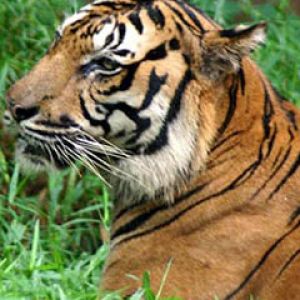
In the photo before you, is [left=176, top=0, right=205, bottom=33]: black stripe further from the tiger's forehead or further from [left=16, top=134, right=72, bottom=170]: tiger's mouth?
[left=16, top=134, right=72, bottom=170]: tiger's mouth

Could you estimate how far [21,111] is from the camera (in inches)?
202

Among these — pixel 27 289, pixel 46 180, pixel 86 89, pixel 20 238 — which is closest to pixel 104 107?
pixel 86 89

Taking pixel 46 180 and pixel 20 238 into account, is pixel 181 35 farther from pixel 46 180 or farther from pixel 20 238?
pixel 46 180

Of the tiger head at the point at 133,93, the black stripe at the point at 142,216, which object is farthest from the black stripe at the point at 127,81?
the black stripe at the point at 142,216

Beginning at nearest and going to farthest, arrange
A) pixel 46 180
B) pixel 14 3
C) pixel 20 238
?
pixel 20 238 → pixel 46 180 → pixel 14 3

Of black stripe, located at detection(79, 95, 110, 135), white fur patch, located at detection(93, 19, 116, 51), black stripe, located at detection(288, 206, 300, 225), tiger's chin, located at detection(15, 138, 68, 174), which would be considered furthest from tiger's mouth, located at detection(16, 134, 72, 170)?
black stripe, located at detection(288, 206, 300, 225)

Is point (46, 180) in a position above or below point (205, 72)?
below

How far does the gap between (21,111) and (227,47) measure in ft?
2.68

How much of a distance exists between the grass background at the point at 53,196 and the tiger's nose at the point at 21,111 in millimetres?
631

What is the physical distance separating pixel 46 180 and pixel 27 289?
226 cm

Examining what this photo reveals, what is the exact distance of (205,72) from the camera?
509cm

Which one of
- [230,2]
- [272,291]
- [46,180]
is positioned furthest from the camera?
[230,2]

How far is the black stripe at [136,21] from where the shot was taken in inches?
201

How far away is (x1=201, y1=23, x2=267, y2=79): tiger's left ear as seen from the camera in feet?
16.3
